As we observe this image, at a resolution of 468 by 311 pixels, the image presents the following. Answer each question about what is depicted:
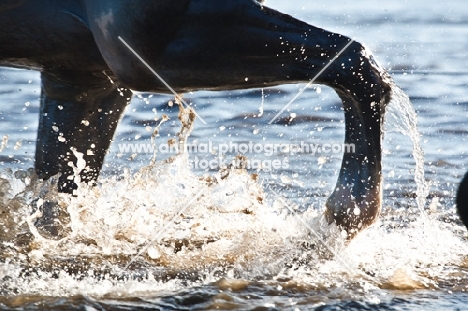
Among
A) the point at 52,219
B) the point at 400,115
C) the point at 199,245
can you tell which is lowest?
the point at 199,245

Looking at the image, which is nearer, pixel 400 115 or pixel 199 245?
pixel 400 115

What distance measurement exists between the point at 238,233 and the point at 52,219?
0.85 m

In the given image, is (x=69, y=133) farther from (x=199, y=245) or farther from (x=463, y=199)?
(x=463, y=199)

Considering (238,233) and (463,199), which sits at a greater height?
(463,199)

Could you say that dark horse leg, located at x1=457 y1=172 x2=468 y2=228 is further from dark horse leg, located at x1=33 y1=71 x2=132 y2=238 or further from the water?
dark horse leg, located at x1=33 y1=71 x2=132 y2=238

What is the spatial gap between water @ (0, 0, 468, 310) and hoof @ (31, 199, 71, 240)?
0.05 m

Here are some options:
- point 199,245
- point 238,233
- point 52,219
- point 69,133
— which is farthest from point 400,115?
point 52,219

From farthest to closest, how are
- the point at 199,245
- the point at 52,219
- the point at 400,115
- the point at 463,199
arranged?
the point at 52,219
the point at 199,245
the point at 400,115
the point at 463,199

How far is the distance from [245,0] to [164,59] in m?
0.37

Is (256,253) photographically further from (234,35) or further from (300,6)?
(300,6)

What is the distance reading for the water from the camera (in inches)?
155

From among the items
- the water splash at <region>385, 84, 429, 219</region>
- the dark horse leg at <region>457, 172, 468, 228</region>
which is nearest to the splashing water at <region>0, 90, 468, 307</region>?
the water splash at <region>385, 84, 429, 219</region>

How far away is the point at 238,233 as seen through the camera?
4715 mm

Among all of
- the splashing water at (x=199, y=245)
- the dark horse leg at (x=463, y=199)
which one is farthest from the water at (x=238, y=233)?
the dark horse leg at (x=463, y=199)
